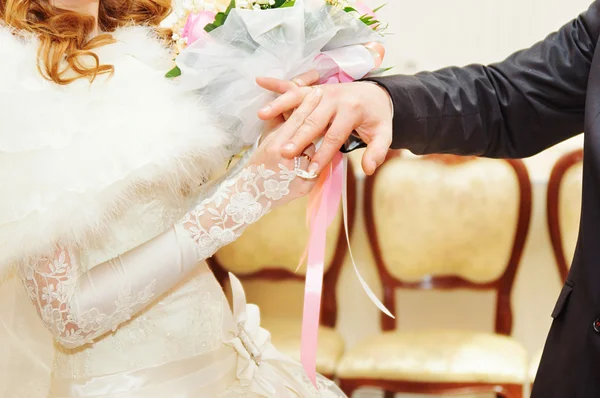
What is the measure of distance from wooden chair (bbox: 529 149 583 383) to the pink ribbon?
1.54 metres

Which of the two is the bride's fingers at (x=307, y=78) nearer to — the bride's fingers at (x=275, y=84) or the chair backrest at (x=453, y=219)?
the bride's fingers at (x=275, y=84)

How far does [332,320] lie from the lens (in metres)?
2.98

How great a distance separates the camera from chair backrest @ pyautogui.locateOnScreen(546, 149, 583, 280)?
8.48 ft

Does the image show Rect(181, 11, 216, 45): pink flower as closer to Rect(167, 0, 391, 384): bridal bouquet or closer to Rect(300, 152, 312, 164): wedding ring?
Rect(167, 0, 391, 384): bridal bouquet

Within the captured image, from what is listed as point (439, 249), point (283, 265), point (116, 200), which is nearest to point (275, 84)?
point (116, 200)

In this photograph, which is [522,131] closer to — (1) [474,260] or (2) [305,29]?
(2) [305,29]

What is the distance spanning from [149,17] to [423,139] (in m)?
0.85

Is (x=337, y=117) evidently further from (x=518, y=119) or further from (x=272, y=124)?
(x=518, y=119)

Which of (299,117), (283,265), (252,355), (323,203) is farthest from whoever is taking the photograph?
(283,265)

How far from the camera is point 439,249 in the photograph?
2.73 m

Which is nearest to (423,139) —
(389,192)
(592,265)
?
(592,265)

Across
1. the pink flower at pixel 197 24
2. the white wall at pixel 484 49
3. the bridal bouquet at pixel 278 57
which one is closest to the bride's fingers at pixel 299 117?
the bridal bouquet at pixel 278 57

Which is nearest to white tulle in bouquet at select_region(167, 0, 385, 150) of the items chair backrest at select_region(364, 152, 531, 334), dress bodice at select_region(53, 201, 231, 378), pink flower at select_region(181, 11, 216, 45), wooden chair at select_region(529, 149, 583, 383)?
pink flower at select_region(181, 11, 216, 45)

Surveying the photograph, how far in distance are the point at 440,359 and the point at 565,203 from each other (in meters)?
0.83
